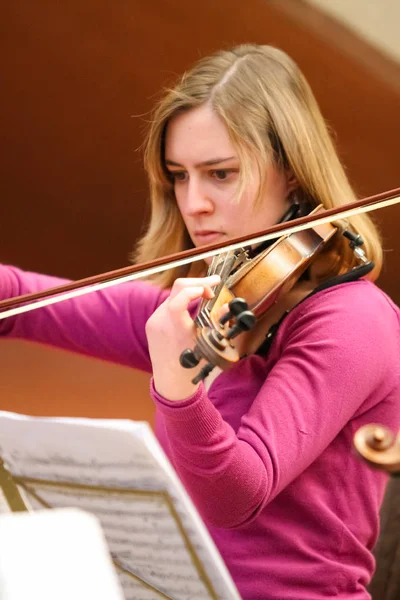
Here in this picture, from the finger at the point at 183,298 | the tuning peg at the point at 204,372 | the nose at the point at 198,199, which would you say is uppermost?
the nose at the point at 198,199

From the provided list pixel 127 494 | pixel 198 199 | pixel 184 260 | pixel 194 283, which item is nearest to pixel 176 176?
pixel 198 199

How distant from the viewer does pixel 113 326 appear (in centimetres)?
110

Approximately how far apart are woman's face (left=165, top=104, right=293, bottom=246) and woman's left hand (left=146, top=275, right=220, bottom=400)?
240 mm

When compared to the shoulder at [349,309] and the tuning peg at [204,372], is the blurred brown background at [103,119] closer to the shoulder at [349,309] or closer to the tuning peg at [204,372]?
the shoulder at [349,309]

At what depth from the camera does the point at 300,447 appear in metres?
0.71

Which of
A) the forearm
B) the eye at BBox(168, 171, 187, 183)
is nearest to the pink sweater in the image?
the forearm

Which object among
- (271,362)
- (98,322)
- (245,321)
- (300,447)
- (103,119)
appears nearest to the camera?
(245,321)

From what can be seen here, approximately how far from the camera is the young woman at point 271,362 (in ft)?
2.18

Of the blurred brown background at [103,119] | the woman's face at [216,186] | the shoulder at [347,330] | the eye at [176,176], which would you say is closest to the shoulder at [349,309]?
the shoulder at [347,330]

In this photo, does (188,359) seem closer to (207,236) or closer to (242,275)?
(242,275)

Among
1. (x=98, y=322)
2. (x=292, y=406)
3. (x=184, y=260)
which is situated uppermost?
(x=184, y=260)

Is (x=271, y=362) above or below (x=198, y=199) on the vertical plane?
below

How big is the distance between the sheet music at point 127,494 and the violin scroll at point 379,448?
121mm

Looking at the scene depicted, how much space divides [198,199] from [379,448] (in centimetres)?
48
